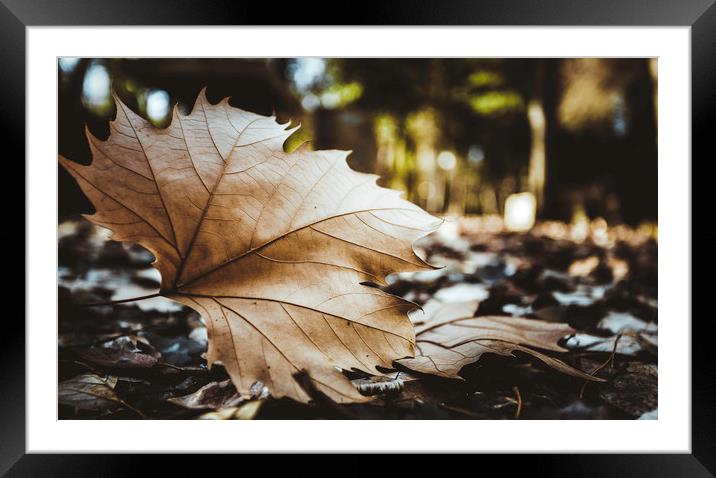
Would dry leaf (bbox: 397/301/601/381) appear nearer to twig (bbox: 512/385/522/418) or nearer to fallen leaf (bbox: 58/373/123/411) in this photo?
twig (bbox: 512/385/522/418)

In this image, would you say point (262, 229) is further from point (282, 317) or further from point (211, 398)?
point (211, 398)

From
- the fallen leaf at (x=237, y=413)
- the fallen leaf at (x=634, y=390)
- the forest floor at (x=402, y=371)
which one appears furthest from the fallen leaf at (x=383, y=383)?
the fallen leaf at (x=634, y=390)

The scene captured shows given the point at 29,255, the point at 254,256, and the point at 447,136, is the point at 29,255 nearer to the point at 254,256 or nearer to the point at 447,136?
the point at 254,256

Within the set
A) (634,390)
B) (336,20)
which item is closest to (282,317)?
(336,20)

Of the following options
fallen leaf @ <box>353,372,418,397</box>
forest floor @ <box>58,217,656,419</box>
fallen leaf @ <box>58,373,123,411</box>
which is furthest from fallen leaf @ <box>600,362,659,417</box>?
fallen leaf @ <box>58,373,123,411</box>

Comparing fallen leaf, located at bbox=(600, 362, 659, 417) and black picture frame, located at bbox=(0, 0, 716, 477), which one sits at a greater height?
black picture frame, located at bbox=(0, 0, 716, 477)

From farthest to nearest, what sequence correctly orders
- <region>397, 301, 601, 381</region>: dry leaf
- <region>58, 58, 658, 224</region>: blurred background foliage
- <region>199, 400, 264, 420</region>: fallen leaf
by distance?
<region>58, 58, 658, 224</region>: blurred background foliage → <region>397, 301, 601, 381</region>: dry leaf → <region>199, 400, 264, 420</region>: fallen leaf

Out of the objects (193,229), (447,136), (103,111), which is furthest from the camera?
(447,136)

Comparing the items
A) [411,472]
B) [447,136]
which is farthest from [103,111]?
[447,136]
